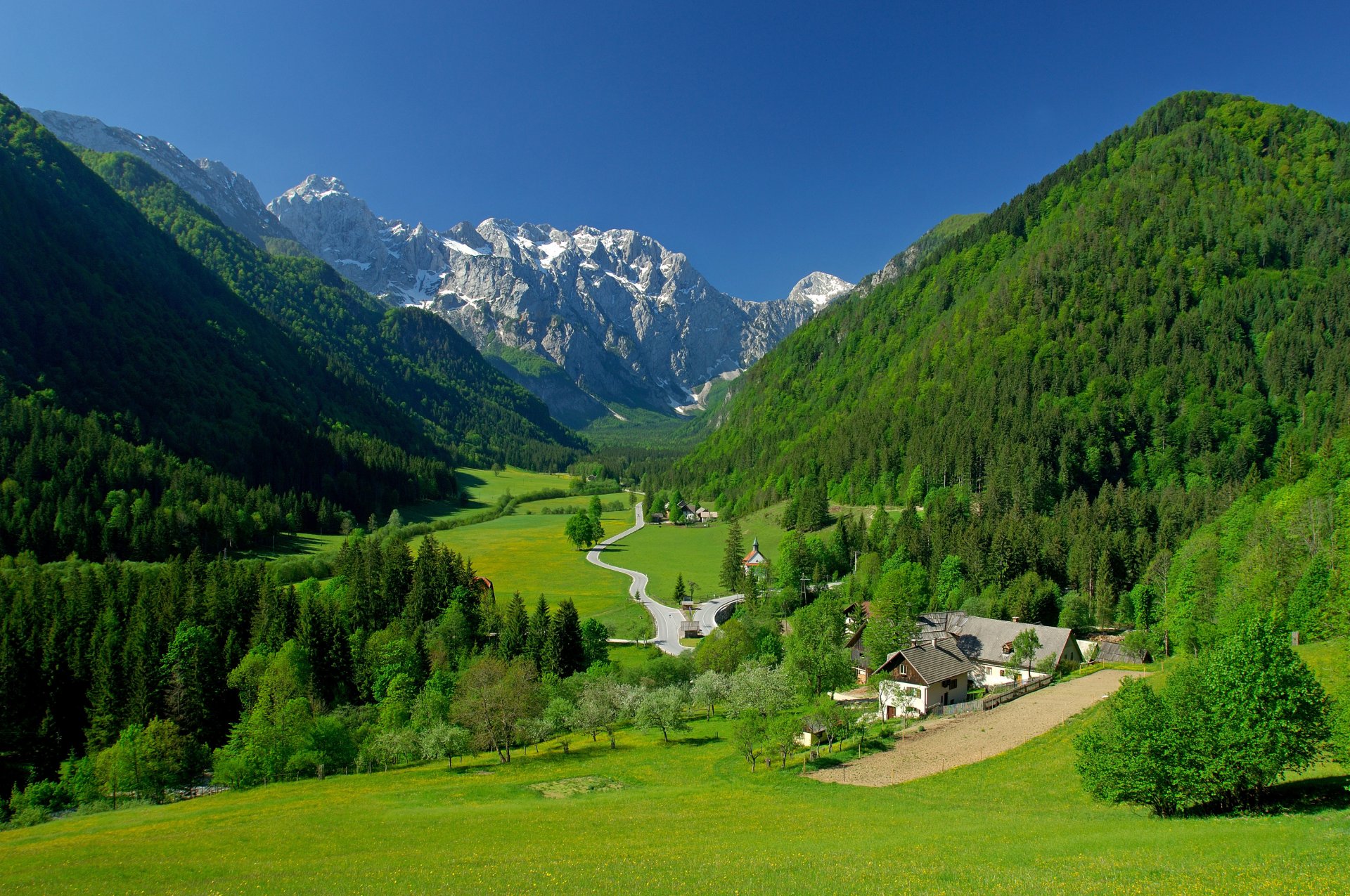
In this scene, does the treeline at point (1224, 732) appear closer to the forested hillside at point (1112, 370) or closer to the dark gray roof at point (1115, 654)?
the dark gray roof at point (1115, 654)

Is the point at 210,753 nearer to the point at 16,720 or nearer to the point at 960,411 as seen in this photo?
the point at 16,720

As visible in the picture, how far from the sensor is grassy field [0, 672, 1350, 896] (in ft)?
61.5

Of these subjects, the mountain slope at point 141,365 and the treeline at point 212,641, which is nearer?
the treeline at point 212,641

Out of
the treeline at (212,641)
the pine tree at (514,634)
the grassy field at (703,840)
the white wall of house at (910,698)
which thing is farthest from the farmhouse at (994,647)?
the treeline at (212,641)

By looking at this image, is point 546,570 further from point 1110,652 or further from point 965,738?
point 965,738

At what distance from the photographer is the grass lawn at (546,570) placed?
306 feet

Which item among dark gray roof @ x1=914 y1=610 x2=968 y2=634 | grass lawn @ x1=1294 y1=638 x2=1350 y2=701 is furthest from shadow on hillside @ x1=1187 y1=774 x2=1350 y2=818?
dark gray roof @ x1=914 y1=610 x2=968 y2=634

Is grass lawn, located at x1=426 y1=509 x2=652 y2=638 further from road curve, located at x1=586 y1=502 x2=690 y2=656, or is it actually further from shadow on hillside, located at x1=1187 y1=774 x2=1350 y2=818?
shadow on hillside, located at x1=1187 y1=774 x2=1350 y2=818

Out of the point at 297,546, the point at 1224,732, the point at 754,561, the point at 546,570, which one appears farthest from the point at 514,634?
the point at 297,546

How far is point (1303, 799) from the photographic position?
24.3 m

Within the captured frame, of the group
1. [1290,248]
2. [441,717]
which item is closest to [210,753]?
[441,717]

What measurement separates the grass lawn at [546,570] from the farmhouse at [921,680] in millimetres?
35240

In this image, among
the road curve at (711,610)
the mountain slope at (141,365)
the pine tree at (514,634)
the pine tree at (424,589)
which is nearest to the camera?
the pine tree at (514,634)

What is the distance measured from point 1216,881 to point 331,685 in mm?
72033
